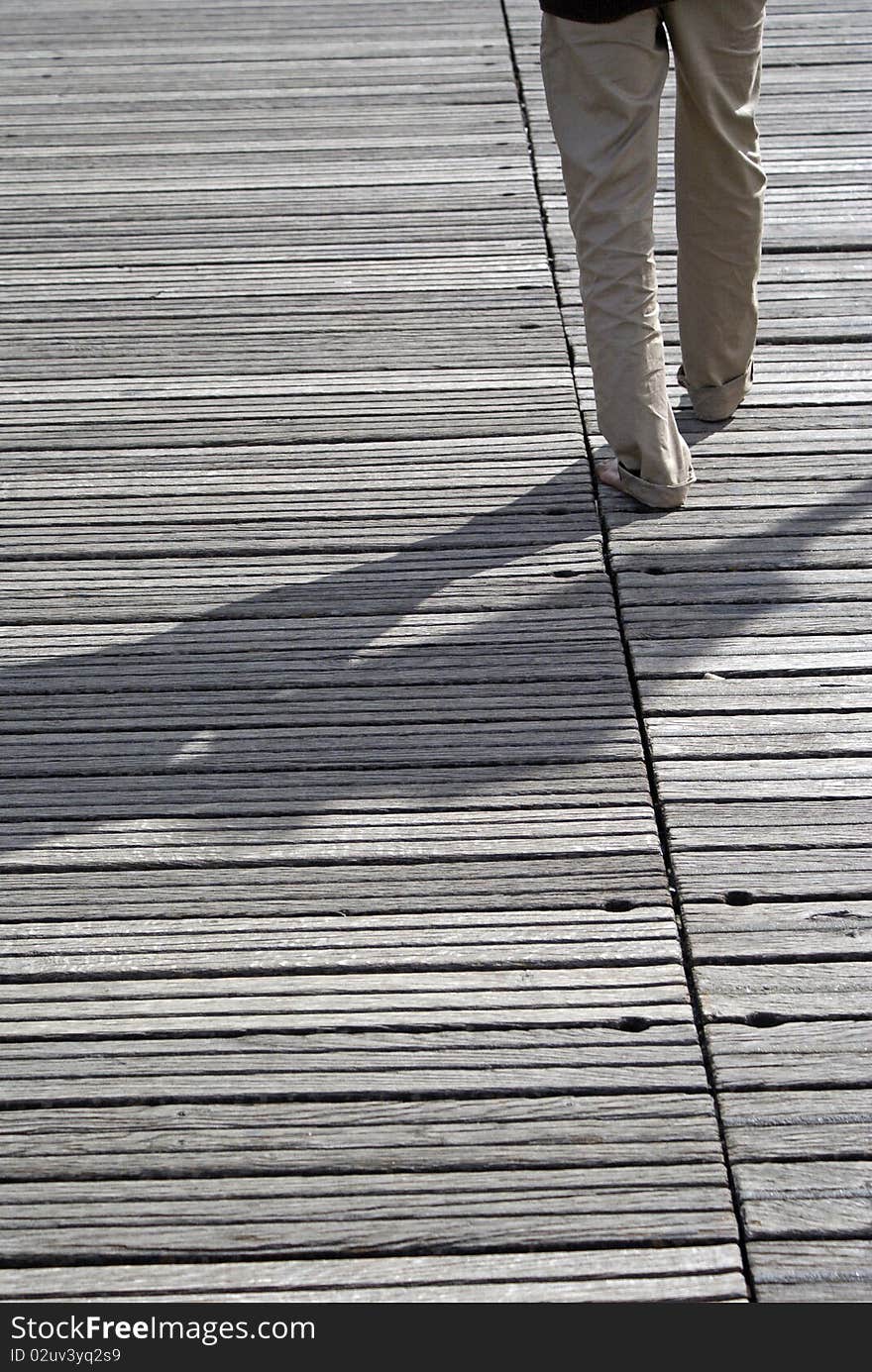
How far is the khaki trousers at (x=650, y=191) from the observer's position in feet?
8.66

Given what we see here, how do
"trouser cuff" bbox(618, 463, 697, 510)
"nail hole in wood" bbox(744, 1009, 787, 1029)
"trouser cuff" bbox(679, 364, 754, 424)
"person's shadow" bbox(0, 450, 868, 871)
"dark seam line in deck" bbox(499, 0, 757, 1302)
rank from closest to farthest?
"dark seam line in deck" bbox(499, 0, 757, 1302) → "nail hole in wood" bbox(744, 1009, 787, 1029) → "person's shadow" bbox(0, 450, 868, 871) → "trouser cuff" bbox(618, 463, 697, 510) → "trouser cuff" bbox(679, 364, 754, 424)

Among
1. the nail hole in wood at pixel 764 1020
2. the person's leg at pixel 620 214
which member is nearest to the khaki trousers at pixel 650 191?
the person's leg at pixel 620 214

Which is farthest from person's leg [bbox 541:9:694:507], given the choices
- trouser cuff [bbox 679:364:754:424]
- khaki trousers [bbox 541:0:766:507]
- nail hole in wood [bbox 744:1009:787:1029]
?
nail hole in wood [bbox 744:1009:787:1029]

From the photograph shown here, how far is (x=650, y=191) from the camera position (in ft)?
9.05

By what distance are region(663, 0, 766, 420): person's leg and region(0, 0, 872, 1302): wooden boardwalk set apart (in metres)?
0.15

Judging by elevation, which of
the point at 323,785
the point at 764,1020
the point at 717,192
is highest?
the point at 717,192

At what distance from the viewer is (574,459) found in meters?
3.11

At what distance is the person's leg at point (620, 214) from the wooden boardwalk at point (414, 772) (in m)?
0.14

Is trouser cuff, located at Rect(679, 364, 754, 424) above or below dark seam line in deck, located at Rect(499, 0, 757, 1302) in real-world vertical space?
above

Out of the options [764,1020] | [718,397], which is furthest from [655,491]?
[764,1020]

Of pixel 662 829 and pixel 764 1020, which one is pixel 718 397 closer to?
pixel 662 829

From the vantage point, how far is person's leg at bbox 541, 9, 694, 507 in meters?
2.62

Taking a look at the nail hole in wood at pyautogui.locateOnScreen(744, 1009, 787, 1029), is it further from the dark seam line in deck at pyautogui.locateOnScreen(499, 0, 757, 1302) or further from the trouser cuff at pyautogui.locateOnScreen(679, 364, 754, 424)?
the trouser cuff at pyautogui.locateOnScreen(679, 364, 754, 424)

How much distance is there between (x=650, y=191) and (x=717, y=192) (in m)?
0.22
